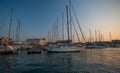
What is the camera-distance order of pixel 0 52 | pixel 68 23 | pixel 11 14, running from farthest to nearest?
pixel 68 23
pixel 11 14
pixel 0 52

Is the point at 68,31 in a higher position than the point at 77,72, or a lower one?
higher

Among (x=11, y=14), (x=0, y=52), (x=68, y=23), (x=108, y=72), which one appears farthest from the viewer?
(x=68, y=23)

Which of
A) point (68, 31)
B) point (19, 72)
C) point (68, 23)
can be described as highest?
point (68, 23)

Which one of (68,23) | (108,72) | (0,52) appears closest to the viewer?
(108,72)

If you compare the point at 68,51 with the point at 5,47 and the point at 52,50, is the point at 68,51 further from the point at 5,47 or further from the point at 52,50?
the point at 5,47

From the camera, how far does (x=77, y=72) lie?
16.9 meters

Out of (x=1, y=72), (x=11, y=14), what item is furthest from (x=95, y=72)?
(x=11, y=14)

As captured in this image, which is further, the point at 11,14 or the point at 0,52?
the point at 11,14

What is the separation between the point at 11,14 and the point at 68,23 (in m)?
26.5

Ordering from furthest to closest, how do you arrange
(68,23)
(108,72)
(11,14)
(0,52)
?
(68,23) → (11,14) → (0,52) → (108,72)

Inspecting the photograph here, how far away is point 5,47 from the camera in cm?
5022

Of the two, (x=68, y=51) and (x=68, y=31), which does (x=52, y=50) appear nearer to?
(x=68, y=51)

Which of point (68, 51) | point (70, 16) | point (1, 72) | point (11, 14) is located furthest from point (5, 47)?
point (1, 72)

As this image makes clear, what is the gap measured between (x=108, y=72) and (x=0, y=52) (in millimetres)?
44344
